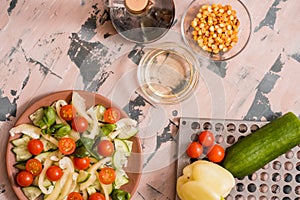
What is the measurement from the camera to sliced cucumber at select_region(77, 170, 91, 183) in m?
1.71

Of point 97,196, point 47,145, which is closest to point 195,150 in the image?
point 97,196

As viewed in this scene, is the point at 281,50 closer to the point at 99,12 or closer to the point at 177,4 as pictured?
the point at 177,4

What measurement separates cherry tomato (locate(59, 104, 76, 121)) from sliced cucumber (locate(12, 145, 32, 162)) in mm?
135

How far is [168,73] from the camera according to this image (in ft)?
5.97

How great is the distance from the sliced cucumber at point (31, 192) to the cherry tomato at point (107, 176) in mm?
169

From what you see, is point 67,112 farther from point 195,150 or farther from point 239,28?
point 239,28

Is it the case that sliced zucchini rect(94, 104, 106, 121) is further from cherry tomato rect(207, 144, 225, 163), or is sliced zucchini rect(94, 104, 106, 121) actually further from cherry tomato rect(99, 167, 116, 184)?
cherry tomato rect(207, 144, 225, 163)

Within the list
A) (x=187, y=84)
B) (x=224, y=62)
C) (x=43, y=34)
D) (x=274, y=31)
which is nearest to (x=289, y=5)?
(x=274, y=31)

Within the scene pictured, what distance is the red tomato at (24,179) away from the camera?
1677 millimetres

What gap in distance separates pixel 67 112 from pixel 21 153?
165mm

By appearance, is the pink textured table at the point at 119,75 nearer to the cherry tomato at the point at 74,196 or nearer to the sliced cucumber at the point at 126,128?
the sliced cucumber at the point at 126,128

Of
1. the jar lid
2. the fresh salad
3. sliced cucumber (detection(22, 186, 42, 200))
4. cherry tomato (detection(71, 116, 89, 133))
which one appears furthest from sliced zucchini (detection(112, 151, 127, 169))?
the jar lid

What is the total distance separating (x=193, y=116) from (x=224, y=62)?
0.18 metres

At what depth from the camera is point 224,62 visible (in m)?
1.82
